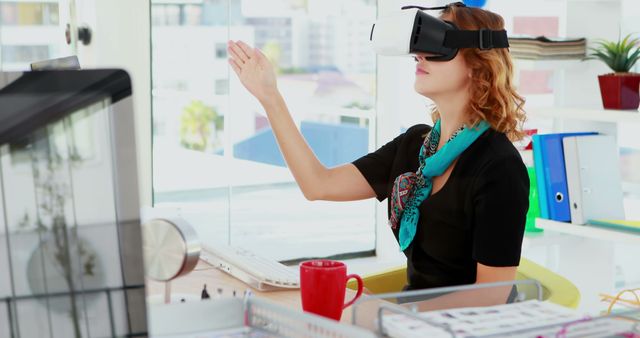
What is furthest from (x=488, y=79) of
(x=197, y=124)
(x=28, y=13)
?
(x=28, y=13)

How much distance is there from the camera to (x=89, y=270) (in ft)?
2.76

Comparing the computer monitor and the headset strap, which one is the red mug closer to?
the computer monitor

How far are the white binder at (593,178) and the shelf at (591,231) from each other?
0.03 meters

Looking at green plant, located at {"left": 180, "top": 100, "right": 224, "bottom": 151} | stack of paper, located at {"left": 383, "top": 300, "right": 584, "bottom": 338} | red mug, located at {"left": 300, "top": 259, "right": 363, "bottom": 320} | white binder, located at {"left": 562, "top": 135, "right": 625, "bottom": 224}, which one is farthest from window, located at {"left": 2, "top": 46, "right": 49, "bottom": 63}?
stack of paper, located at {"left": 383, "top": 300, "right": 584, "bottom": 338}

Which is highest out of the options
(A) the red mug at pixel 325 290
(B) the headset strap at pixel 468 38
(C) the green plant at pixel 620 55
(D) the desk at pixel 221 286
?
(B) the headset strap at pixel 468 38

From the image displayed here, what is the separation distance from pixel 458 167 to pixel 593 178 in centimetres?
94

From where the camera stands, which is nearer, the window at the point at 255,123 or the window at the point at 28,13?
the window at the point at 28,13

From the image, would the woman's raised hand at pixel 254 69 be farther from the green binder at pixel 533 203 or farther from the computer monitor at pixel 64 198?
the green binder at pixel 533 203

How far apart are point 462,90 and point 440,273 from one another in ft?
1.22

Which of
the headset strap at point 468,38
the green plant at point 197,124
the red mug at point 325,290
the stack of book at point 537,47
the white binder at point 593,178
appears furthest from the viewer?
the green plant at point 197,124

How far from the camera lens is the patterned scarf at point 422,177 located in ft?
5.86

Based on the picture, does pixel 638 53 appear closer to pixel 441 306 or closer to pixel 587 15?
pixel 587 15

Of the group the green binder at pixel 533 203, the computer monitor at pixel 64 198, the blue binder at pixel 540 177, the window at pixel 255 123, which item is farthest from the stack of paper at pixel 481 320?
the window at pixel 255 123

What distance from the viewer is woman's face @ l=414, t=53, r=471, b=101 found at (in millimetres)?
1747
